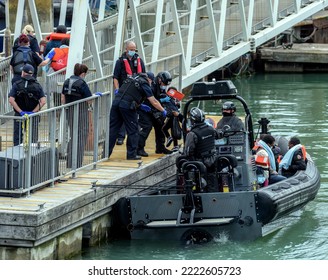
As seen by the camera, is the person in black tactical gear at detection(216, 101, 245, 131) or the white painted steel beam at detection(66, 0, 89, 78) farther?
the white painted steel beam at detection(66, 0, 89, 78)

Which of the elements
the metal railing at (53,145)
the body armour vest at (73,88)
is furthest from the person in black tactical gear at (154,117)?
the body armour vest at (73,88)

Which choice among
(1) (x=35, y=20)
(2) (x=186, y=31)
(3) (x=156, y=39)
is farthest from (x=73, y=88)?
(2) (x=186, y=31)

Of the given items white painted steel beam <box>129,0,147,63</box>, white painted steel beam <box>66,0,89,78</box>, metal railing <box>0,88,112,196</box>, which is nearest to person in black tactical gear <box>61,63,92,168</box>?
metal railing <box>0,88,112,196</box>

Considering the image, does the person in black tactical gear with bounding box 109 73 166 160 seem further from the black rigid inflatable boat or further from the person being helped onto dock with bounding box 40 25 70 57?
the person being helped onto dock with bounding box 40 25 70 57

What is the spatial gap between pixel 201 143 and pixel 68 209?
7.61 ft

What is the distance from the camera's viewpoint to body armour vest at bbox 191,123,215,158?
17.2 m

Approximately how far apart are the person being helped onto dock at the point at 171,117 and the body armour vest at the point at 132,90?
0.79 meters

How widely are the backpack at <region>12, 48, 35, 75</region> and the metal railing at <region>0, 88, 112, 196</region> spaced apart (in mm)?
1202

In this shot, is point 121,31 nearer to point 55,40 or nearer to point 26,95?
point 55,40

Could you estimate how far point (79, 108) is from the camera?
57.6 ft

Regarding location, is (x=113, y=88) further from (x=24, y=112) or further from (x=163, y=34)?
(x=163, y=34)

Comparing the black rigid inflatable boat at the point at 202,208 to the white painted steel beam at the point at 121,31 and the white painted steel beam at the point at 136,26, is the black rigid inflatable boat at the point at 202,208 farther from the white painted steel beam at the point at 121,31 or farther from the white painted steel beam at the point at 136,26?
the white painted steel beam at the point at 136,26

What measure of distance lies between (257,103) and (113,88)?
43.7 feet
